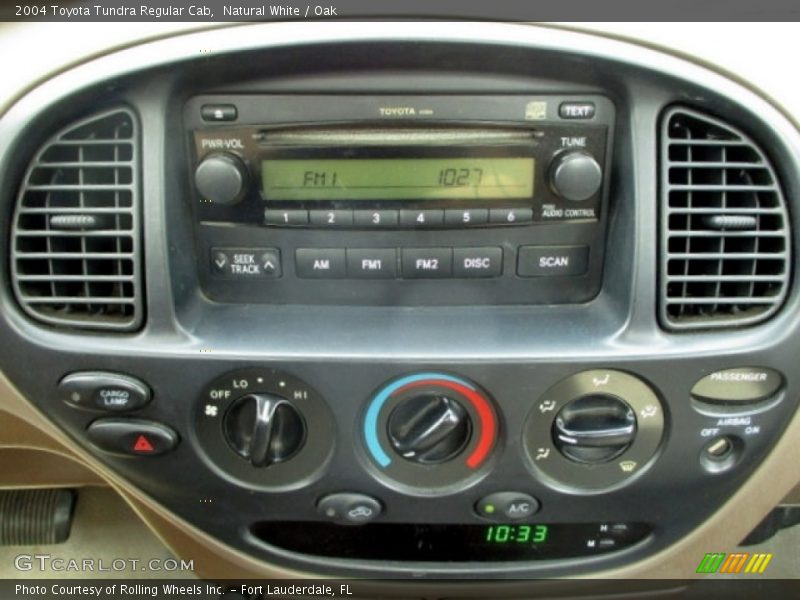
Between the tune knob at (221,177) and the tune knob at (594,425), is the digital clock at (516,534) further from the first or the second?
the tune knob at (221,177)

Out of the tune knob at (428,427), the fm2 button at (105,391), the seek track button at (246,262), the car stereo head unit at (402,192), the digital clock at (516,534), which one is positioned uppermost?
the car stereo head unit at (402,192)

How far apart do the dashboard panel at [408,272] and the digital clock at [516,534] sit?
0.07 metres

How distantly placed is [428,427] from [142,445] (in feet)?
1.10

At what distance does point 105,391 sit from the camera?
0.86 m

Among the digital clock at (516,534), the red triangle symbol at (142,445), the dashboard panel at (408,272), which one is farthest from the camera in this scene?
the digital clock at (516,534)

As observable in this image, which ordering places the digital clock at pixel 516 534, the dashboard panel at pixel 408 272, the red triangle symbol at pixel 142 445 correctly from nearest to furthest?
the dashboard panel at pixel 408 272
the red triangle symbol at pixel 142 445
the digital clock at pixel 516 534

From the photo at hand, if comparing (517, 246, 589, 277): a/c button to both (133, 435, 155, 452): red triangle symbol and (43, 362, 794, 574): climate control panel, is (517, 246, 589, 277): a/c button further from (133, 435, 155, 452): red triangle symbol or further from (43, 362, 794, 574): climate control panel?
(133, 435, 155, 452): red triangle symbol

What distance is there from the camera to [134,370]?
852mm

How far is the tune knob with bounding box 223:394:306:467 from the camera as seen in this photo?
2.85 feet

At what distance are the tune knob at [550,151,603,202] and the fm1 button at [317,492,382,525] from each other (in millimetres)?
429

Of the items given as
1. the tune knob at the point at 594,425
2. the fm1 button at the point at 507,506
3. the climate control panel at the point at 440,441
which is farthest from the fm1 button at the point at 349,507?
the tune knob at the point at 594,425

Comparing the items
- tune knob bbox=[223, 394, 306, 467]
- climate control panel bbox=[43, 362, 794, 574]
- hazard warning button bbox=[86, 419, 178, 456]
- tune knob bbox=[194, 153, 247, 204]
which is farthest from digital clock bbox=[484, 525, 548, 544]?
tune knob bbox=[194, 153, 247, 204]

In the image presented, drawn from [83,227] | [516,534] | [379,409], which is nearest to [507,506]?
[516,534]

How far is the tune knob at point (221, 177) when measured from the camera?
2.67ft
